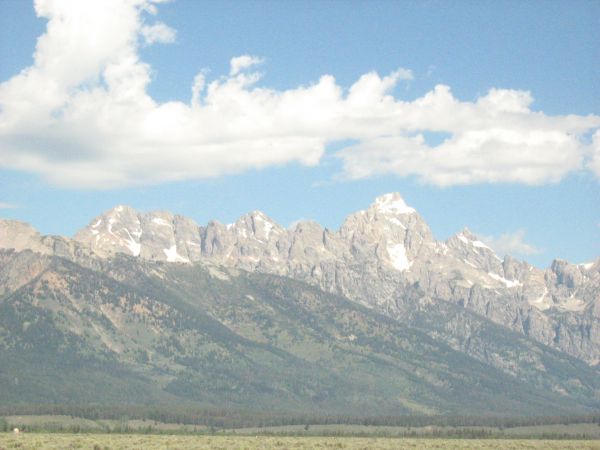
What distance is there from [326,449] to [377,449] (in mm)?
9844

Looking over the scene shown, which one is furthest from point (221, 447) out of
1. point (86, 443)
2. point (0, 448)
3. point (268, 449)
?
point (0, 448)

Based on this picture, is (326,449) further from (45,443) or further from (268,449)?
(45,443)

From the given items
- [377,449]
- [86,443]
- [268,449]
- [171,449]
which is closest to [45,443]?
[86,443]

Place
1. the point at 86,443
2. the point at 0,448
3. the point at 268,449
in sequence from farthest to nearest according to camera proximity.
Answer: the point at 86,443
the point at 268,449
the point at 0,448

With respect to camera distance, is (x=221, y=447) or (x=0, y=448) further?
(x=221, y=447)

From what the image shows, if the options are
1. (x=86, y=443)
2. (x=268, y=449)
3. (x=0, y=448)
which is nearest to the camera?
(x=0, y=448)

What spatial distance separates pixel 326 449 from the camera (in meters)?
197

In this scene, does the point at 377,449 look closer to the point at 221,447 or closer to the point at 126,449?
the point at 221,447

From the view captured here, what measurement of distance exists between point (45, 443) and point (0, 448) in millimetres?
18872

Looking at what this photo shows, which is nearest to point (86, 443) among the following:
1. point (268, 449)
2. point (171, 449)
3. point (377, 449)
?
point (171, 449)

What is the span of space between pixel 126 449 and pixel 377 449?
4804 centimetres

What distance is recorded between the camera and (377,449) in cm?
19775

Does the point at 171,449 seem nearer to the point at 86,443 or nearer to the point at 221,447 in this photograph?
the point at 221,447

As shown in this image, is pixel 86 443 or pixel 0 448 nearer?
pixel 0 448
